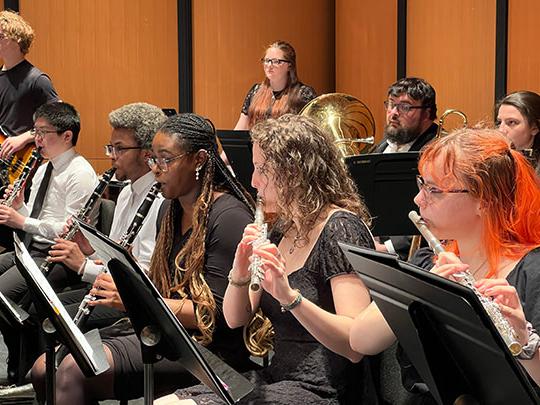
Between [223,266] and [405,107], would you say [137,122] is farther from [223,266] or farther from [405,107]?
[405,107]

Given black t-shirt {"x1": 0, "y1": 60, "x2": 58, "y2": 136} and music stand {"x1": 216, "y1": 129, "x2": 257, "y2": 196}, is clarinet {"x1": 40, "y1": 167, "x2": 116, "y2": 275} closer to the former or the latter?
music stand {"x1": 216, "y1": 129, "x2": 257, "y2": 196}

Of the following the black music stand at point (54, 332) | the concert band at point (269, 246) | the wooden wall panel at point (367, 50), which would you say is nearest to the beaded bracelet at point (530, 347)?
the concert band at point (269, 246)

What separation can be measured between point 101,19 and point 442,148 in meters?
5.69

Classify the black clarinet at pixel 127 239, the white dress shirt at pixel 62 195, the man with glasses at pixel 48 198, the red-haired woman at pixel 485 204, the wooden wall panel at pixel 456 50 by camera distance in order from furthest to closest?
1. the wooden wall panel at pixel 456 50
2. the white dress shirt at pixel 62 195
3. the man with glasses at pixel 48 198
4. the black clarinet at pixel 127 239
5. the red-haired woman at pixel 485 204

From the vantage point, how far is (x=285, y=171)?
2.65 m

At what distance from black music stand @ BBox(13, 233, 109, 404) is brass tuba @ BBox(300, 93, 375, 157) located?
9.81ft

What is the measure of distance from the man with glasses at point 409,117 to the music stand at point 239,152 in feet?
2.61

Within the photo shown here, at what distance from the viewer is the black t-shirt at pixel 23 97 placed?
5.75 metres

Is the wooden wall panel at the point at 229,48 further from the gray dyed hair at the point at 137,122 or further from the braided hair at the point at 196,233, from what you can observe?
the braided hair at the point at 196,233

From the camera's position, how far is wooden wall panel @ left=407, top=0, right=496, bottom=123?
625cm

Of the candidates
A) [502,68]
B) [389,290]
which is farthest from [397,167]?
[502,68]

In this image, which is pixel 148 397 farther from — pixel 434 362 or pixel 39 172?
pixel 39 172

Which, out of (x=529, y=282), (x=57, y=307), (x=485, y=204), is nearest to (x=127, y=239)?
(x=57, y=307)

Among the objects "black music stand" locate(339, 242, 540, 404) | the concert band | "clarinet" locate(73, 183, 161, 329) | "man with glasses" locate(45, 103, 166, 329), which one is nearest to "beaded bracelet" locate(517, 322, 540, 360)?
the concert band
